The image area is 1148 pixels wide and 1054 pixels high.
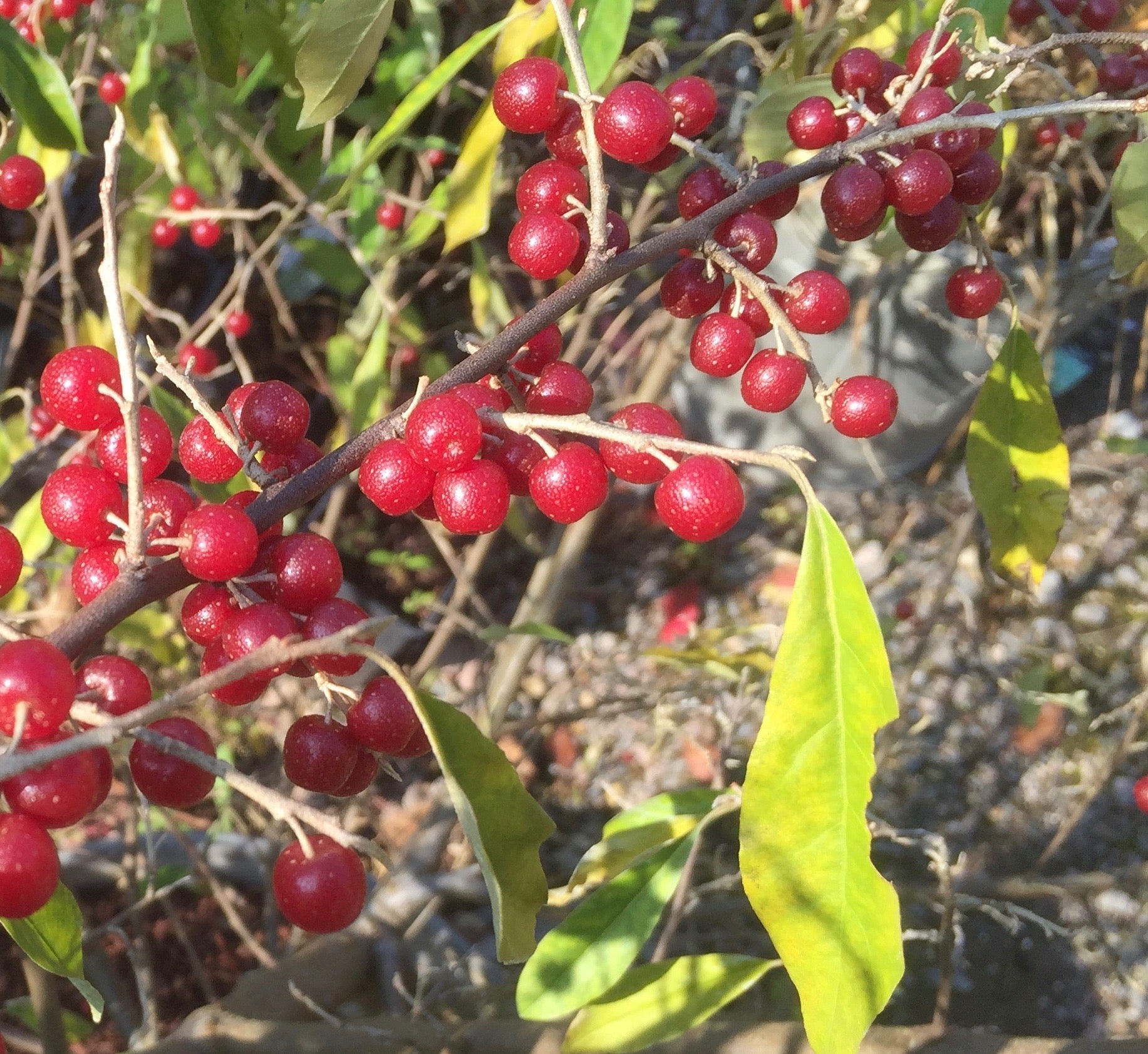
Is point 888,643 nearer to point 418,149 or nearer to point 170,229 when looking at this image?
point 418,149

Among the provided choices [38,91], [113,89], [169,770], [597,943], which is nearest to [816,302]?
[169,770]

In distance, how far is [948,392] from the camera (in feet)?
6.82

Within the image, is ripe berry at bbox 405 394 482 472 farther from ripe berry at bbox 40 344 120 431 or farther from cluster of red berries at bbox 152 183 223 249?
cluster of red berries at bbox 152 183 223 249

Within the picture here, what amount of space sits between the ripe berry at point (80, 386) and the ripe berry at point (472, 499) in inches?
8.2

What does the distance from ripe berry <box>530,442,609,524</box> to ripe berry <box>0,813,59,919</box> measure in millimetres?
288

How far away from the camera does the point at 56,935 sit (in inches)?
22.0

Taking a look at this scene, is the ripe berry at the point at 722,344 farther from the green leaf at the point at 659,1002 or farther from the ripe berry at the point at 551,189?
the green leaf at the point at 659,1002

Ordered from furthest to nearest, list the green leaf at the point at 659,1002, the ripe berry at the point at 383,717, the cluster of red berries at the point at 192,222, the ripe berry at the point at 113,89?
the cluster of red berries at the point at 192,222, the ripe berry at the point at 113,89, the green leaf at the point at 659,1002, the ripe berry at the point at 383,717

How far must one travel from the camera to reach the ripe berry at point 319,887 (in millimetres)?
458

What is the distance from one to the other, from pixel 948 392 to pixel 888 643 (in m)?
0.60

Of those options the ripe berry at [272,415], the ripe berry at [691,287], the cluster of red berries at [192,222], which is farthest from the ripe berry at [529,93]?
the cluster of red berries at [192,222]

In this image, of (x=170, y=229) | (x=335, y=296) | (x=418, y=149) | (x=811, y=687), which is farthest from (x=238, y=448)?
(x=335, y=296)

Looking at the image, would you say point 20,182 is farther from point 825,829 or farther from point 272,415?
point 825,829

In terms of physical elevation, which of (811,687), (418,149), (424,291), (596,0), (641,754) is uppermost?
(596,0)
